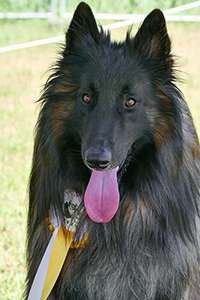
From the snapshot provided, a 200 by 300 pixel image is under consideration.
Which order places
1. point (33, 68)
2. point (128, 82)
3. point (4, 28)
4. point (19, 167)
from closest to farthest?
point (128, 82) → point (19, 167) → point (33, 68) → point (4, 28)

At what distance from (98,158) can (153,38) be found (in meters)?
0.85

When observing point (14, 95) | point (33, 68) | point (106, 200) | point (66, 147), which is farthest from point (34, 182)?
point (33, 68)

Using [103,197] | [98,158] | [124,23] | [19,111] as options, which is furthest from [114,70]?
[124,23]

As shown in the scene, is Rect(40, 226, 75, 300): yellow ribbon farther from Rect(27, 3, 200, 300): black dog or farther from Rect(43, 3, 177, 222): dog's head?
Rect(43, 3, 177, 222): dog's head

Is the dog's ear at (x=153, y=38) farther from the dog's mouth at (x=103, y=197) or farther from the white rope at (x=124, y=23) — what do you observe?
the white rope at (x=124, y=23)

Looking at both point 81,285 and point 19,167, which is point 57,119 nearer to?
point 81,285

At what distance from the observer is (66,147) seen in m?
2.76

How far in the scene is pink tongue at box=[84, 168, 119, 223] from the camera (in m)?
2.56

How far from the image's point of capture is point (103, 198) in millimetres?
2559

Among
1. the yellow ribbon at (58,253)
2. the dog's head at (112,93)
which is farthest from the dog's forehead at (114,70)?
the yellow ribbon at (58,253)

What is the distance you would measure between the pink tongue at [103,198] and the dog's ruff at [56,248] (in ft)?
0.92

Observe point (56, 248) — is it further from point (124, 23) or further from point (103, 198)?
point (124, 23)

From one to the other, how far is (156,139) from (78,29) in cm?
86

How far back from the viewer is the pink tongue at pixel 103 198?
2557 millimetres
